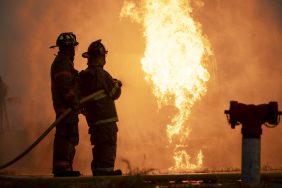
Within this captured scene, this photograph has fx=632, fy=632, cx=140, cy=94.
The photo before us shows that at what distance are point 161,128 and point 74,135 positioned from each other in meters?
26.1

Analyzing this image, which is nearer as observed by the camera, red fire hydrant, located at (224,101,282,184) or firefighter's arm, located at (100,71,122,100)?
red fire hydrant, located at (224,101,282,184)

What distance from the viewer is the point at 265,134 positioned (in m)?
33.9

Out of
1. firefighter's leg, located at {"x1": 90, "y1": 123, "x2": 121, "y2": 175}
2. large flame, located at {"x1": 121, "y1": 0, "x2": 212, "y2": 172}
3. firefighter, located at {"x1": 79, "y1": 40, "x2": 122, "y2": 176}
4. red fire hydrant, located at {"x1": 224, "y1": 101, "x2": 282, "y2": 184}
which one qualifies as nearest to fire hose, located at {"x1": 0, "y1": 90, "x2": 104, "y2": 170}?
firefighter, located at {"x1": 79, "y1": 40, "x2": 122, "y2": 176}

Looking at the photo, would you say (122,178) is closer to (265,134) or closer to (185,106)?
(185,106)

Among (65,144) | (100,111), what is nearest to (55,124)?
(65,144)

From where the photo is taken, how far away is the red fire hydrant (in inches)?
304

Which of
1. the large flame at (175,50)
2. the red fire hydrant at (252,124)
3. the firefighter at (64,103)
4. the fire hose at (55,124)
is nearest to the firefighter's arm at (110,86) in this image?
the fire hose at (55,124)

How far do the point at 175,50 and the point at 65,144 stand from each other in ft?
58.8

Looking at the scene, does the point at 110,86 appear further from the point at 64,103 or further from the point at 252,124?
the point at 252,124

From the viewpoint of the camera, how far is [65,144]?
33.0 ft

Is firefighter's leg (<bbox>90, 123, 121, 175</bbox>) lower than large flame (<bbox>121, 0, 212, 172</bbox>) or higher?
lower

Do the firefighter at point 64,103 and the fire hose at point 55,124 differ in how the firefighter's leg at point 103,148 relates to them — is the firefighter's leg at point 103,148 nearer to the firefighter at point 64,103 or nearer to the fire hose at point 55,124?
the firefighter at point 64,103

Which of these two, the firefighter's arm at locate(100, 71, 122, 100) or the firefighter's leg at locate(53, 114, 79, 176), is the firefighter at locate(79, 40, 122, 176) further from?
the firefighter's leg at locate(53, 114, 79, 176)

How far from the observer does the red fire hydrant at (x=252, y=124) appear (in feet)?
25.3
